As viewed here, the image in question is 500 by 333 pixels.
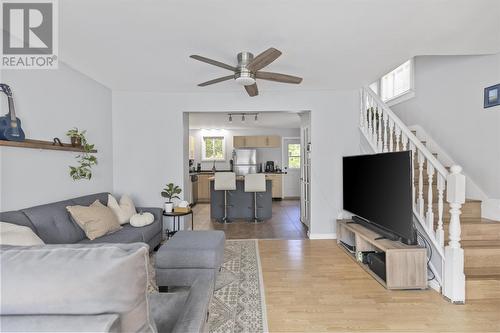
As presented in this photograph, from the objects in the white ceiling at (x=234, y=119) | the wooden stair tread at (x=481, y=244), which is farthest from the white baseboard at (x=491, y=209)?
the white ceiling at (x=234, y=119)

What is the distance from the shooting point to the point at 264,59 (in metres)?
2.20

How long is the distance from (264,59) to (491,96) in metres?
2.72

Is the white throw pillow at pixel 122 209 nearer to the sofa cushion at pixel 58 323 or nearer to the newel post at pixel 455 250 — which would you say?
the sofa cushion at pixel 58 323

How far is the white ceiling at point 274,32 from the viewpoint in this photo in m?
1.90

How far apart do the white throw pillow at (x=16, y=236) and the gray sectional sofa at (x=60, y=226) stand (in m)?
0.27

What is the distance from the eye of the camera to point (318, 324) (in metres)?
2.00

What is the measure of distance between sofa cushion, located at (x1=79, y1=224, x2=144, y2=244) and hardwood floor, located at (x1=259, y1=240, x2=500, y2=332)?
1.52 m

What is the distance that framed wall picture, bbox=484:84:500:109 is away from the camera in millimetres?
2795

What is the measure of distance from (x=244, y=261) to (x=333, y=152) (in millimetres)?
2275

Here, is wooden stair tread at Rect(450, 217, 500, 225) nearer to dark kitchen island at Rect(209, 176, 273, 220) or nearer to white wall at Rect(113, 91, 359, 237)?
white wall at Rect(113, 91, 359, 237)

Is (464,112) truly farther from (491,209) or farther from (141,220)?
(141,220)

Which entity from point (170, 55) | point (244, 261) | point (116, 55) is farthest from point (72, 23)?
point (244, 261)

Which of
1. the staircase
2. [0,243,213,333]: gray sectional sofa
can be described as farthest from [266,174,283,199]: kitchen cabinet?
[0,243,213,333]: gray sectional sofa

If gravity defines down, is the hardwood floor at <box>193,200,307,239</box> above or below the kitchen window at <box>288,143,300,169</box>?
below
